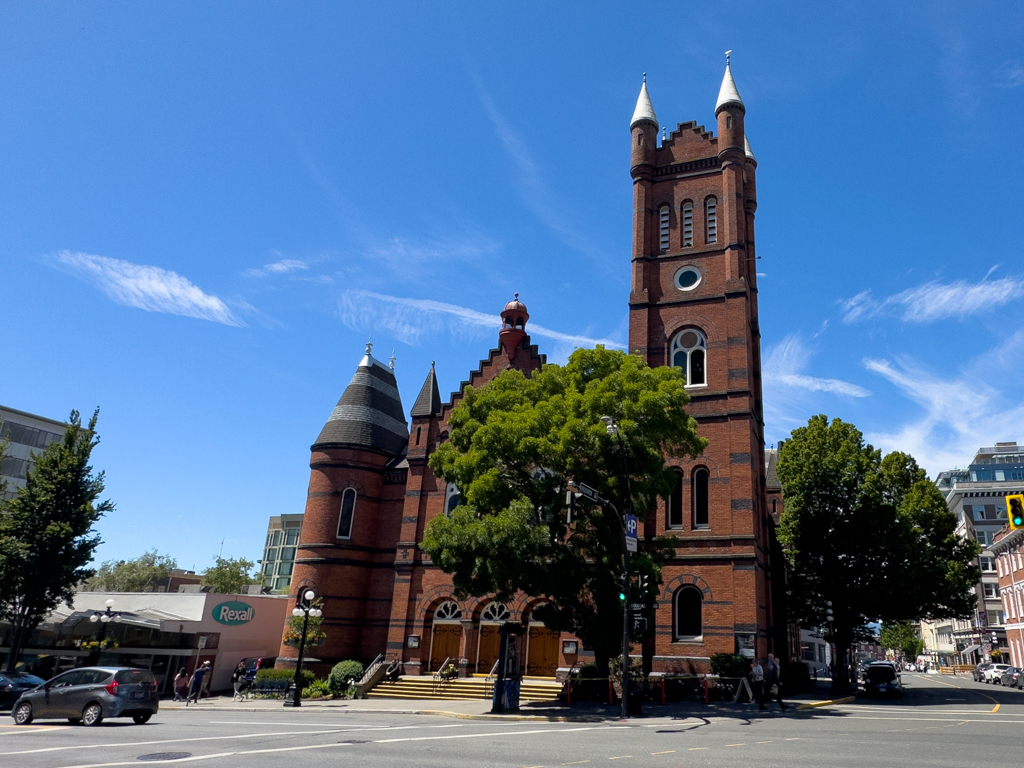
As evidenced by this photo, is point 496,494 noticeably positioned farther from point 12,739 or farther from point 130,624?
point 130,624

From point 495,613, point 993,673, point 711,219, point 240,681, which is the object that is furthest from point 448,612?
point 993,673

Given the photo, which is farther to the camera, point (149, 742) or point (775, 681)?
point (775, 681)

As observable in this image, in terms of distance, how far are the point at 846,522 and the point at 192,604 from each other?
31516 mm

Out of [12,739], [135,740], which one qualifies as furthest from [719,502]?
[12,739]

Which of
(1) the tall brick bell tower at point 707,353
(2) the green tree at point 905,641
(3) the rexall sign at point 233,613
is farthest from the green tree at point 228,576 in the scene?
(2) the green tree at point 905,641

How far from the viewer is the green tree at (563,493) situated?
22.3m

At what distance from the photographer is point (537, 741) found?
47.4 feet

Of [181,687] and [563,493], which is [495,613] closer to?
[563,493]

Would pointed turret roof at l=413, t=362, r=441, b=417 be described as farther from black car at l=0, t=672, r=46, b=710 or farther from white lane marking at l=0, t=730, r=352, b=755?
white lane marking at l=0, t=730, r=352, b=755

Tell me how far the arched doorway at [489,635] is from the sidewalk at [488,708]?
138 inches

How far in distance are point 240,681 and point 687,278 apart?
26938 millimetres

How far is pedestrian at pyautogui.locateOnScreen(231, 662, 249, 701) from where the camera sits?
31.2 meters

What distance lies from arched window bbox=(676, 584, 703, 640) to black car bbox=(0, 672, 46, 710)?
22097mm

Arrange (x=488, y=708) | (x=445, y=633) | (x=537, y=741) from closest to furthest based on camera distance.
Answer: (x=537, y=741) < (x=488, y=708) < (x=445, y=633)
